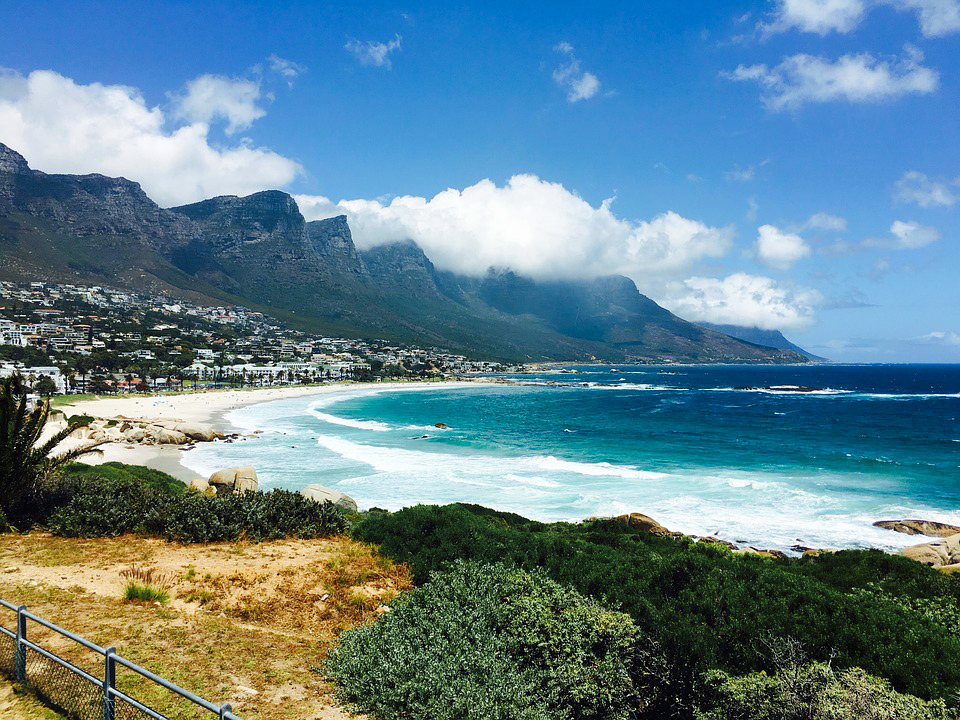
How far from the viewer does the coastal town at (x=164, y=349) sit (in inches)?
3782

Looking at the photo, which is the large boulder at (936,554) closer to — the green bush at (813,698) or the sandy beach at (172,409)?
the green bush at (813,698)

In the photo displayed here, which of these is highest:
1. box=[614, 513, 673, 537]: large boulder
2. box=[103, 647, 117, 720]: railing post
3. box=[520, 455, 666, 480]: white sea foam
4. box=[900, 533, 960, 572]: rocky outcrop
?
box=[103, 647, 117, 720]: railing post

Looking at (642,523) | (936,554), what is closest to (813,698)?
(642,523)

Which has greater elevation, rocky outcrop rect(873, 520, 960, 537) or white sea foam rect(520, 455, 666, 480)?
rocky outcrop rect(873, 520, 960, 537)

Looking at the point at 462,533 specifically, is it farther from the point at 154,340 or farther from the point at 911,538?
the point at 154,340

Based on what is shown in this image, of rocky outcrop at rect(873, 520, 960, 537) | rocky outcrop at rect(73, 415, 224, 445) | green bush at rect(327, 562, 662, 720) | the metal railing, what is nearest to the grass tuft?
the metal railing

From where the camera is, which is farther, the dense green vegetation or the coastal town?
the coastal town

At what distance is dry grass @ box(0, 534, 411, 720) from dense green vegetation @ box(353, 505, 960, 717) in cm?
183

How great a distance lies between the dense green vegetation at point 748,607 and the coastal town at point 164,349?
90.7 meters

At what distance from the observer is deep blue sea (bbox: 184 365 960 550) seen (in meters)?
25.7

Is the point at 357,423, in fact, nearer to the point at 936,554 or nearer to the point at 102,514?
the point at 102,514

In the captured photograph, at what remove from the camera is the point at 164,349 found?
4825 inches

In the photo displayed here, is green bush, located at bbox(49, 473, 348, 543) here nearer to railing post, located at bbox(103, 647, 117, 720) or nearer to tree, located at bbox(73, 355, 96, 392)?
railing post, located at bbox(103, 647, 117, 720)

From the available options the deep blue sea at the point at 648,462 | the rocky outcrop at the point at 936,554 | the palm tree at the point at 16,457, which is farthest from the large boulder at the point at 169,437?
the rocky outcrop at the point at 936,554
